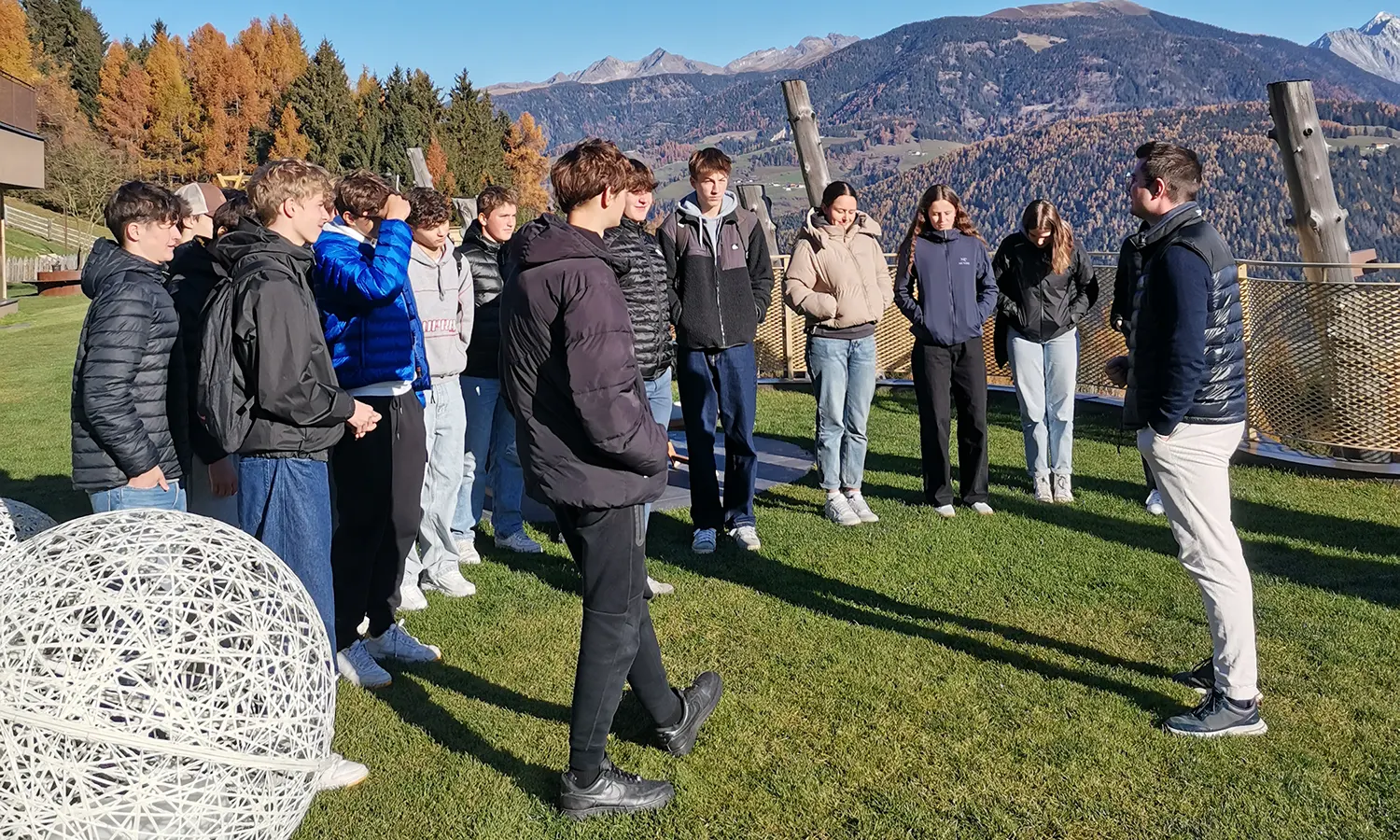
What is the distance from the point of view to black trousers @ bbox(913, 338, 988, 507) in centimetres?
706

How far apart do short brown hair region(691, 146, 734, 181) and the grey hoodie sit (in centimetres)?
147

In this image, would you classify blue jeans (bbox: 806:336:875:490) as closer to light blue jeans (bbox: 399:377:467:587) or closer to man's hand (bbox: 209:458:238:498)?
light blue jeans (bbox: 399:377:467:587)

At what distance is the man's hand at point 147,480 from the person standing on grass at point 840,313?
3.80 metres

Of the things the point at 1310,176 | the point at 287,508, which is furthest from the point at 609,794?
the point at 1310,176

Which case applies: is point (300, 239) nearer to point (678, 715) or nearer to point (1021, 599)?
point (678, 715)

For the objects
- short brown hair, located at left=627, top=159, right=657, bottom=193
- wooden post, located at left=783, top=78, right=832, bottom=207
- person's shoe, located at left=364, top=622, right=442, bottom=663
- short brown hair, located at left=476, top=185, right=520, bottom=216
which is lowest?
person's shoe, located at left=364, top=622, right=442, bottom=663

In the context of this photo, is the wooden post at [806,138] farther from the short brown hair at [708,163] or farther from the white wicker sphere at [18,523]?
the white wicker sphere at [18,523]

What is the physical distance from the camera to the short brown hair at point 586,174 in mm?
3373

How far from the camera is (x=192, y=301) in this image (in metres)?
4.45

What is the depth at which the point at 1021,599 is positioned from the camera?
5.46 meters

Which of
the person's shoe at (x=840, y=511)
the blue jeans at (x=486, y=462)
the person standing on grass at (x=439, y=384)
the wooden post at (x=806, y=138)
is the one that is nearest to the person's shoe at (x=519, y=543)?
the blue jeans at (x=486, y=462)

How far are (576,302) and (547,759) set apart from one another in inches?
69.4

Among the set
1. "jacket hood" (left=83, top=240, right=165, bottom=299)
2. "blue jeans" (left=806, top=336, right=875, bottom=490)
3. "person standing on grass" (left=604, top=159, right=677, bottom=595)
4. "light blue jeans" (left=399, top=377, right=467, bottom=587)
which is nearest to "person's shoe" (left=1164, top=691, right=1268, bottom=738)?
"person standing on grass" (left=604, top=159, right=677, bottom=595)

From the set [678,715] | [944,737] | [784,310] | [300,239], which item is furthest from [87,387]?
[784,310]
